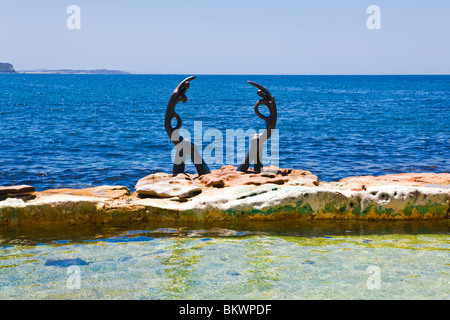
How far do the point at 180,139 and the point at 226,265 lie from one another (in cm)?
467

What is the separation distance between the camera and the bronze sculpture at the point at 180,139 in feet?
33.3

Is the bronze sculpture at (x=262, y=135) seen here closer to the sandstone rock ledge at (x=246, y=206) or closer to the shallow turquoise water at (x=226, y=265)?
the sandstone rock ledge at (x=246, y=206)

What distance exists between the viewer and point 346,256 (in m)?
6.53

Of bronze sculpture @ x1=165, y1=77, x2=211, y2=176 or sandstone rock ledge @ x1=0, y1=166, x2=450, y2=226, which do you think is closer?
sandstone rock ledge @ x1=0, y1=166, x2=450, y2=226

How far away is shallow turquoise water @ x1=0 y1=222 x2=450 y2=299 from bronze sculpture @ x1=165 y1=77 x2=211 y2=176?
292cm

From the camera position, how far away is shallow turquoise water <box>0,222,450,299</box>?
5395mm

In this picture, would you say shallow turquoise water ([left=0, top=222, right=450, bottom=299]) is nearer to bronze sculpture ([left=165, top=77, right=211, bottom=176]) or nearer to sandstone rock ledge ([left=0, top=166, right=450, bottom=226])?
sandstone rock ledge ([left=0, top=166, right=450, bottom=226])

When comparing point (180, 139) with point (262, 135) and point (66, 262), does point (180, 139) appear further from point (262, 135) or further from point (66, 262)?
point (66, 262)

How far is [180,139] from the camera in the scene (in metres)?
10.4

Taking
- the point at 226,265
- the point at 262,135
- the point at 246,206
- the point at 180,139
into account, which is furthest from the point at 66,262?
the point at 262,135

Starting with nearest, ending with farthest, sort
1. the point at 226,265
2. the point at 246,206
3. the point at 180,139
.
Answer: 1. the point at 226,265
2. the point at 246,206
3. the point at 180,139

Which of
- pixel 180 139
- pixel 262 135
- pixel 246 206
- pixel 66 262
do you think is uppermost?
pixel 262 135

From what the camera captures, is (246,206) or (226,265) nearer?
(226,265)

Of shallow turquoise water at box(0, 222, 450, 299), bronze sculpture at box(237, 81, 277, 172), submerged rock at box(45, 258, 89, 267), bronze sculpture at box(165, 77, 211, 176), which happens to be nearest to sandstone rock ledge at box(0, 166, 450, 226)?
shallow turquoise water at box(0, 222, 450, 299)
